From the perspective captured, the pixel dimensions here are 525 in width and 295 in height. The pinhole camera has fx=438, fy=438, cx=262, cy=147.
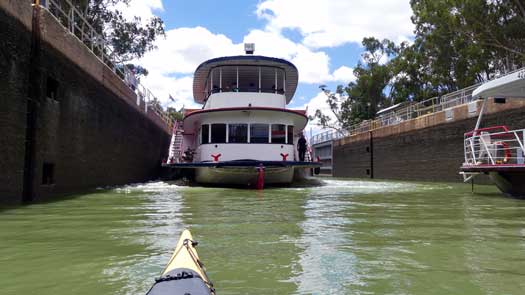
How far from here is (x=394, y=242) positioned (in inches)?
201

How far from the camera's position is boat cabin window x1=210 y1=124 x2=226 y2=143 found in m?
15.5

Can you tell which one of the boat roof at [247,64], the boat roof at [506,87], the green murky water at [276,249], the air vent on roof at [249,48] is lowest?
the green murky water at [276,249]

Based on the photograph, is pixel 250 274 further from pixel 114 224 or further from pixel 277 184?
pixel 277 184

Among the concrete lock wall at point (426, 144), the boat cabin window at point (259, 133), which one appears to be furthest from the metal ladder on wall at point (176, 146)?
the concrete lock wall at point (426, 144)

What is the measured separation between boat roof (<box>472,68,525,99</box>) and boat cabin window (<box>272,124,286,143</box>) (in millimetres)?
6340

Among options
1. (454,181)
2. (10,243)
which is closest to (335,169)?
(454,181)

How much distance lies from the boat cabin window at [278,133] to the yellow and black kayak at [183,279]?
1235 cm

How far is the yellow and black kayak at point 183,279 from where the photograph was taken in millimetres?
2648

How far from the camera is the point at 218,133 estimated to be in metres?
15.5

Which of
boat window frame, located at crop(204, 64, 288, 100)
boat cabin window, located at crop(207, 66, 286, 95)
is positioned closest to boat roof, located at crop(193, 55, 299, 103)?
boat window frame, located at crop(204, 64, 288, 100)

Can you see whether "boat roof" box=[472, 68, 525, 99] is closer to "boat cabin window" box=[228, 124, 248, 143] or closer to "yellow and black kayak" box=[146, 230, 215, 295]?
"boat cabin window" box=[228, 124, 248, 143]

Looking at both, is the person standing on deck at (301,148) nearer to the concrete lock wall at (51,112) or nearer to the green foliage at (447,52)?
the concrete lock wall at (51,112)

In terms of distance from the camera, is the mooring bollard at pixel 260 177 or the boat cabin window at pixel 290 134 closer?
the mooring bollard at pixel 260 177

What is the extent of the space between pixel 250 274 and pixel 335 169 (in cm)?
3694
